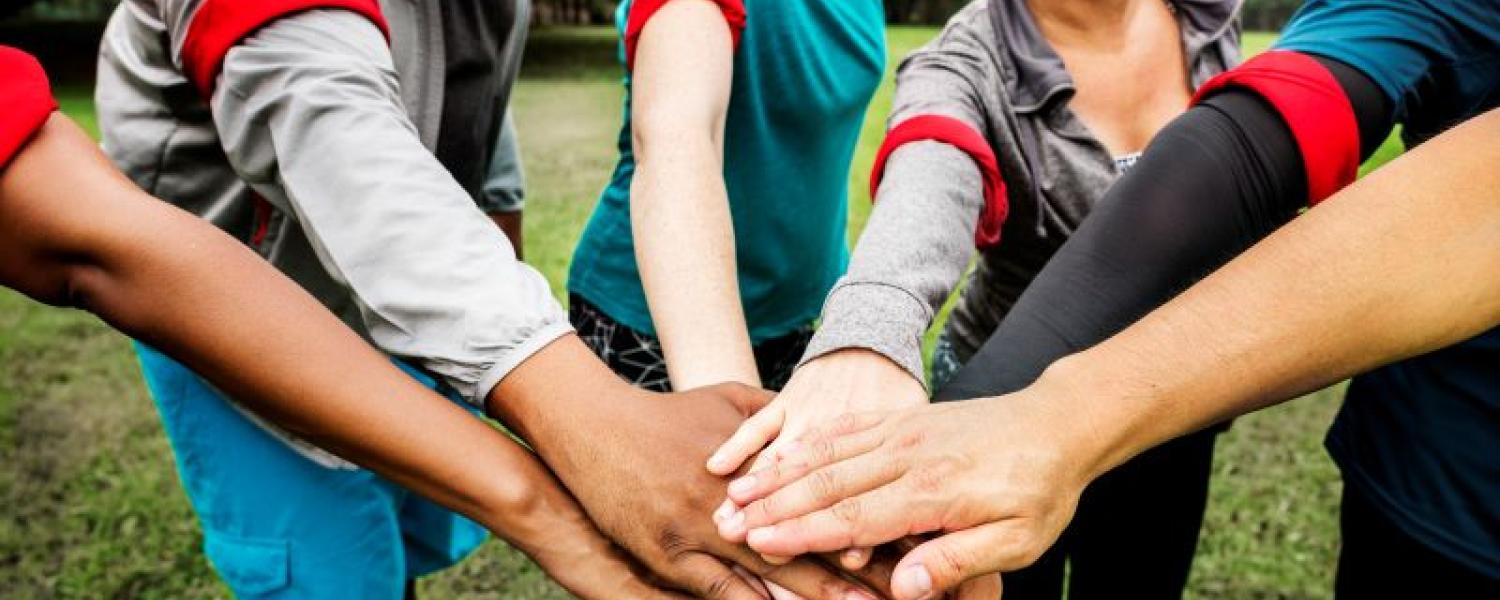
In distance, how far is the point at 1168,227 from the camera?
137 centimetres

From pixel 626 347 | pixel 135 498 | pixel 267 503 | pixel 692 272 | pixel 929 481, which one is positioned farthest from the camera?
pixel 135 498

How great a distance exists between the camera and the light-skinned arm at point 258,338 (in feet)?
4.01

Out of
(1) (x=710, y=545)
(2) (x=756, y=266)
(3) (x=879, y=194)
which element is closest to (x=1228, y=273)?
(3) (x=879, y=194)

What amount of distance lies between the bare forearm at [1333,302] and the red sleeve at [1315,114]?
0.40 feet

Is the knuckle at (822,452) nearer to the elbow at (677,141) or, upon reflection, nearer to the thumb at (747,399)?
the thumb at (747,399)

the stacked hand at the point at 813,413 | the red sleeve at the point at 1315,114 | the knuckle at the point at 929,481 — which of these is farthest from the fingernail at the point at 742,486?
the red sleeve at the point at 1315,114

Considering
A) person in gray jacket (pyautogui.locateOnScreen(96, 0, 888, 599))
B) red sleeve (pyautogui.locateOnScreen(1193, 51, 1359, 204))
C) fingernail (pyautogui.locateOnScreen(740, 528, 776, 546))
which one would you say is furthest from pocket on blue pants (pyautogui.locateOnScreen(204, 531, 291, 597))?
red sleeve (pyautogui.locateOnScreen(1193, 51, 1359, 204))

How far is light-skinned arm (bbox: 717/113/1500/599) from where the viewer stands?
117 centimetres

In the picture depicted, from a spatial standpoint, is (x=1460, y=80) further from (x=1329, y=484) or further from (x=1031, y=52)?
(x=1329, y=484)

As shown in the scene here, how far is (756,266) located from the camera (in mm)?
2248

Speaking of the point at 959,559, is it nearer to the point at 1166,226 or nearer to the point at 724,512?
the point at 724,512

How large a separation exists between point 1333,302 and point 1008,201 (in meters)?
0.75

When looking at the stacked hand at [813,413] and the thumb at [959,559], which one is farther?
the stacked hand at [813,413]

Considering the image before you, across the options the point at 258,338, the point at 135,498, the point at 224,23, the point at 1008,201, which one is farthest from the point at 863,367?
the point at 135,498
